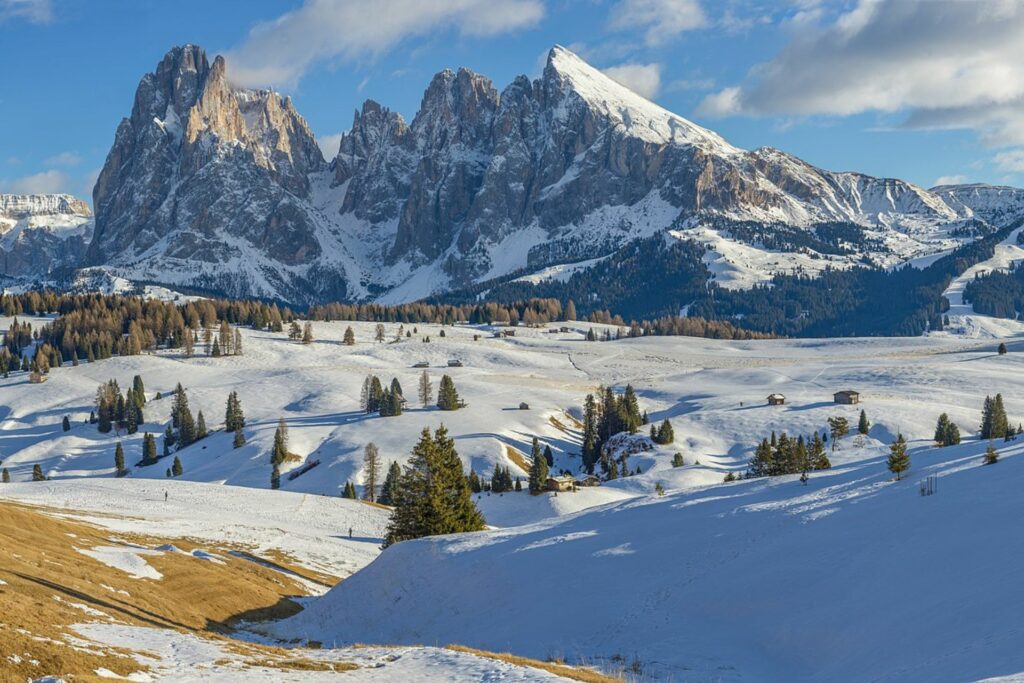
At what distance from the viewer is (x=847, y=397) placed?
157 meters

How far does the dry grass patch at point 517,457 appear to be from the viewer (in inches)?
5312

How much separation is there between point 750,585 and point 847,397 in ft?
430

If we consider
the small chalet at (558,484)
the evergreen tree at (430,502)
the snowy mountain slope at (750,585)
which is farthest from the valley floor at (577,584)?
the small chalet at (558,484)

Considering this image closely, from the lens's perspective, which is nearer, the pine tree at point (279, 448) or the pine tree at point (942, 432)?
the pine tree at point (942, 432)

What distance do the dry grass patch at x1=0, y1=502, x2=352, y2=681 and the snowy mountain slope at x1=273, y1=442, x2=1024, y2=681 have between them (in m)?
5.41

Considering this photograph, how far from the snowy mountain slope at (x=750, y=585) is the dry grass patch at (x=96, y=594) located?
5407 millimetres

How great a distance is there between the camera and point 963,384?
17500cm

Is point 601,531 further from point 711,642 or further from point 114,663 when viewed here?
point 114,663

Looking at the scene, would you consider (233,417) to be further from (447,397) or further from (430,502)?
(430,502)

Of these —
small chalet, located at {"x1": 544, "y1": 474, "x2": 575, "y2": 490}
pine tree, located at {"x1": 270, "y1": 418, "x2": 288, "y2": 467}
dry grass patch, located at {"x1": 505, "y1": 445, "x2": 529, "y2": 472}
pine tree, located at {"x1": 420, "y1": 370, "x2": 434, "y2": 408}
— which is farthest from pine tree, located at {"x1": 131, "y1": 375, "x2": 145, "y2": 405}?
small chalet, located at {"x1": 544, "y1": 474, "x2": 575, "y2": 490}

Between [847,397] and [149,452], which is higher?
[847,397]

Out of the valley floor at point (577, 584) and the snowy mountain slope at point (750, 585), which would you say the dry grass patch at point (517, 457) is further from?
the snowy mountain slope at point (750, 585)

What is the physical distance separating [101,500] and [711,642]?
74.9 meters

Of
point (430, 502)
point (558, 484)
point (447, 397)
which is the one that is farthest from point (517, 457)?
point (430, 502)
